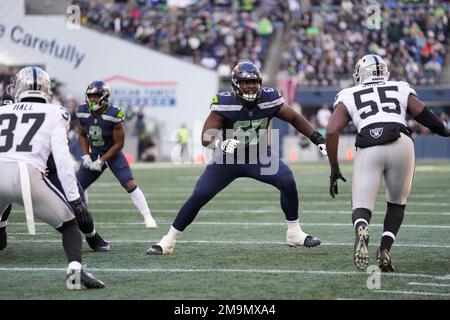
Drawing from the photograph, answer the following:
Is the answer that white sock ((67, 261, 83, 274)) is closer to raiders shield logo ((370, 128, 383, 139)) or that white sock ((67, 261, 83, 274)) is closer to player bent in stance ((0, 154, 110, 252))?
player bent in stance ((0, 154, 110, 252))

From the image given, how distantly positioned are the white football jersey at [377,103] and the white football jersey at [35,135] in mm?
2003

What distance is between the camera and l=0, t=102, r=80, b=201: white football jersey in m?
5.80

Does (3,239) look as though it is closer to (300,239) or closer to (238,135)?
(238,135)

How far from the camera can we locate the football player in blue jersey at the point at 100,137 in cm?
943

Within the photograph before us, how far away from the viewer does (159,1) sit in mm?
29656

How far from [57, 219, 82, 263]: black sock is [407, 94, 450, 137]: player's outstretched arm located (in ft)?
8.15

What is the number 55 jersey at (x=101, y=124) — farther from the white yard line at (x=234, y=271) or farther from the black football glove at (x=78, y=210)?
the black football glove at (x=78, y=210)

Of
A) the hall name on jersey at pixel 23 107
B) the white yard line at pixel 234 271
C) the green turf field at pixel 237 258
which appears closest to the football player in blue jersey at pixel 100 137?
the green turf field at pixel 237 258

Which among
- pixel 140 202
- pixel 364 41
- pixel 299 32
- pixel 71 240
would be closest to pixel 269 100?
pixel 71 240

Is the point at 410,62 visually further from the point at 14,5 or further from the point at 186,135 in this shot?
the point at 14,5

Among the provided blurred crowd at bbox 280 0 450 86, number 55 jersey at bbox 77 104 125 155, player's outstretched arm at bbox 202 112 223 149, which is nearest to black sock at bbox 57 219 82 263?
player's outstretched arm at bbox 202 112 223 149

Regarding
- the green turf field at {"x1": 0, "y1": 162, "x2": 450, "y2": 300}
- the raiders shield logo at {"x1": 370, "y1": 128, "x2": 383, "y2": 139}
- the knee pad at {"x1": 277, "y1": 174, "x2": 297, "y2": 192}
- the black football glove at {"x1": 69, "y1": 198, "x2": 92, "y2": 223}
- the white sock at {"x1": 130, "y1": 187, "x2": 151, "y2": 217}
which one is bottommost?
the green turf field at {"x1": 0, "y1": 162, "x2": 450, "y2": 300}
